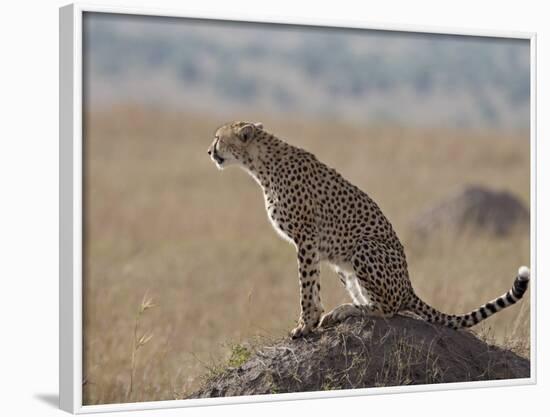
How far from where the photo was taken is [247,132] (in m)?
7.29

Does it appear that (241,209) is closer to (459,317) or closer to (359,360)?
(459,317)

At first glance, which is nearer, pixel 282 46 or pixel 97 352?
pixel 97 352

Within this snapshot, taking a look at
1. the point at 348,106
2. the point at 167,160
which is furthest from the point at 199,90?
the point at 167,160

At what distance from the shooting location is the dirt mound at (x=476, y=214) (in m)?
14.3

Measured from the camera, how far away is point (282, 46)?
4453 centimetres

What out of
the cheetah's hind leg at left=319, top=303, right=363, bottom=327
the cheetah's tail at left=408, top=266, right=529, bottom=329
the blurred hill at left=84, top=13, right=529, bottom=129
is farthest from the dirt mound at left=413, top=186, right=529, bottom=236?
the blurred hill at left=84, top=13, right=529, bottom=129

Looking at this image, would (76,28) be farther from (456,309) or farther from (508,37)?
(456,309)

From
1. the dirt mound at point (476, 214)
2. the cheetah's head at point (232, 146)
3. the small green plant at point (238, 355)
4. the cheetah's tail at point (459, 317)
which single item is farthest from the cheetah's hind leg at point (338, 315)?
the dirt mound at point (476, 214)

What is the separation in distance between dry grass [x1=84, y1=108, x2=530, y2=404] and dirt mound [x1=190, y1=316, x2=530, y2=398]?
699 millimetres

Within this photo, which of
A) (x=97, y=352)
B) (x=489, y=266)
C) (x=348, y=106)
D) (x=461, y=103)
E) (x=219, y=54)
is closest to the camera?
(x=97, y=352)

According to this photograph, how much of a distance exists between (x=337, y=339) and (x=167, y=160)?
12.9 meters

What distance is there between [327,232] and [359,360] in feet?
2.63

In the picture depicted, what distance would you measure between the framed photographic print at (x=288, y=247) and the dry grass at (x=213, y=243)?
4cm

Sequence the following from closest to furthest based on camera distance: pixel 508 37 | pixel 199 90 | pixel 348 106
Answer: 1. pixel 508 37
2. pixel 348 106
3. pixel 199 90
